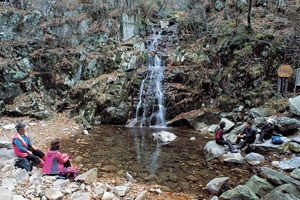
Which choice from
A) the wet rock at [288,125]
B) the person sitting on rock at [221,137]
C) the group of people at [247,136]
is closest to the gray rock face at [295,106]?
the wet rock at [288,125]

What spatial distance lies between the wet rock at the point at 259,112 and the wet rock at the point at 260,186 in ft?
18.0

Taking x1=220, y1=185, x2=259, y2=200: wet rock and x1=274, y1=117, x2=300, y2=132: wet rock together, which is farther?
x1=274, y1=117, x2=300, y2=132: wet rock

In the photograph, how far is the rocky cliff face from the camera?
36.8 ft

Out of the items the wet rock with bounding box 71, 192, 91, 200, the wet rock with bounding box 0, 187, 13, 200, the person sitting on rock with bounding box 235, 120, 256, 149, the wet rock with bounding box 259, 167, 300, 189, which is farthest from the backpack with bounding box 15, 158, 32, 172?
the person sitting on rock with bounding box 235, 120, 256, 149

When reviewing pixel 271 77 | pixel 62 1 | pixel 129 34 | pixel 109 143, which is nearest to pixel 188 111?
pixel 271 77

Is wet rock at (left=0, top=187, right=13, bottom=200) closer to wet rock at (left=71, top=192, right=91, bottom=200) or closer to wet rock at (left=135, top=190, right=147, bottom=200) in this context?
wet rock at (left=71, top=192, right=91, bottom=200)

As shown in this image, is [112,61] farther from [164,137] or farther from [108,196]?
[108,196]

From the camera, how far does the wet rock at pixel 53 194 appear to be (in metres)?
3.78

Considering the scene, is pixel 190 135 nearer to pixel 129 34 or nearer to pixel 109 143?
pixel 109 143

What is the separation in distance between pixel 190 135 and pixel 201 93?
3.30 metres

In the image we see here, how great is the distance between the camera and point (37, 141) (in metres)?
8.15

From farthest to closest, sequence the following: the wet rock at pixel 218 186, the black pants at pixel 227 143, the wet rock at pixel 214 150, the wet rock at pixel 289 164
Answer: the black pants at pixel 227 143 < the wet rock at pixel 214 150 < the wet rock at pixel 289 164 < the wet rock at pixel 218 186

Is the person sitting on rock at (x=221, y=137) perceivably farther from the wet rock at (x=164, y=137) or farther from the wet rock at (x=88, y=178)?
the wet rock at (x=88, y=178)

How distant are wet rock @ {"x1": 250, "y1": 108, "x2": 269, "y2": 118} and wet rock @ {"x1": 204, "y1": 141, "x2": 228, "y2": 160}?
326cm
